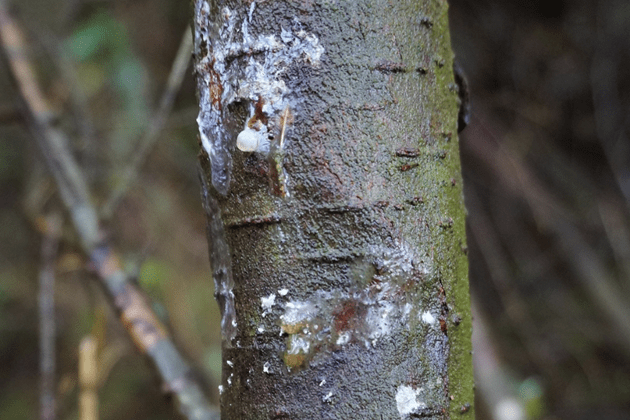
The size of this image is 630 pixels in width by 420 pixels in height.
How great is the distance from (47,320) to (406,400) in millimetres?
1287

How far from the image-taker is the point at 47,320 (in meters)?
1.53

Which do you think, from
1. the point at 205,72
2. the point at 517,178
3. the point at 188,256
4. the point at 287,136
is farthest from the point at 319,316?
the point at 517,178

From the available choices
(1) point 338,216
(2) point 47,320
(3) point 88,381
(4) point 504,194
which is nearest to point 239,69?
(1) point 338,216

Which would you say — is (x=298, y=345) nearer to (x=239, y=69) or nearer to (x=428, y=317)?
(x=428, y=317)

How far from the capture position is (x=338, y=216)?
21.6 inches

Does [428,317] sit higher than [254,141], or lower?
lower

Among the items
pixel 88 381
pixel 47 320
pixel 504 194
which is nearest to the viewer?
pixel 88 381

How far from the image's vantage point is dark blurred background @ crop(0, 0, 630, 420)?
2684 mm

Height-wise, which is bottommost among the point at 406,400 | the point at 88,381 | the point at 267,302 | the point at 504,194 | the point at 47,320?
the point at 406,400

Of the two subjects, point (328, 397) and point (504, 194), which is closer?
point (328, 397)

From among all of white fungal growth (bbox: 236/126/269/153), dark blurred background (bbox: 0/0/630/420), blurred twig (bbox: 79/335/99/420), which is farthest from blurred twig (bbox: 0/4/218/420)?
dark blurred background (bbox: 0/0/630/420)

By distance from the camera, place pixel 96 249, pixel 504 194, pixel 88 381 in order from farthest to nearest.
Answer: pixel 504 194, pixel 96 249, pixel 88 381

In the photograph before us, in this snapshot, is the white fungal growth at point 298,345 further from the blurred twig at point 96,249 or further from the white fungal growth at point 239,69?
the blurred twig at point 96,249

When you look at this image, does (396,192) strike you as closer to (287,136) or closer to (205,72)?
(287,136)
